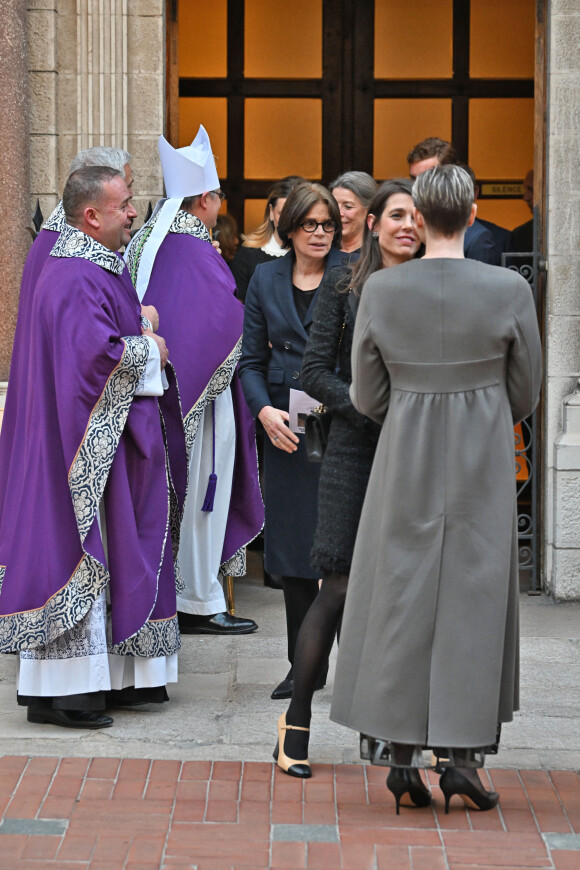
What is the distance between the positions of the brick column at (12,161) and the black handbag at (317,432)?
2.88 m

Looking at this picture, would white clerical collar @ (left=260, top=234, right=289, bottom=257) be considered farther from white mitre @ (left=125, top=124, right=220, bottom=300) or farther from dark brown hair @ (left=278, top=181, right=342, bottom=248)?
dark brown hair @ (left=278, top=181, right=342, bottom=248)

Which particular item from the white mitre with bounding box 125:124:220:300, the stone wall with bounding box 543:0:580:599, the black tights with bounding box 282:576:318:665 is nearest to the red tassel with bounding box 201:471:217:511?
the white mitre with bounding box 125:124:220:300

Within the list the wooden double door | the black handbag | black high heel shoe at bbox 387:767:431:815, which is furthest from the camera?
the wooden double door

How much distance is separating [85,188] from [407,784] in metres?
2.32

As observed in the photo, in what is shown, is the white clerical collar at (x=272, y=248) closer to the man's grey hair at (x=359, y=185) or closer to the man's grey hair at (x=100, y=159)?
the man's grey hair at (x=359, y=185)

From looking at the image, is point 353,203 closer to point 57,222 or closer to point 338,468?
point 57,222

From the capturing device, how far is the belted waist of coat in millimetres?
3688

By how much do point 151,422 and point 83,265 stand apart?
608 millimetres

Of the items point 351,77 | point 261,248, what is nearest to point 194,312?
point 261,248

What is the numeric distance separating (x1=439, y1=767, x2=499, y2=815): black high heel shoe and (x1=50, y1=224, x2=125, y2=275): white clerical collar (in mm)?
2106

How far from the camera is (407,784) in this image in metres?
3.89

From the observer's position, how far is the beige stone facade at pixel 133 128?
22.2 feet

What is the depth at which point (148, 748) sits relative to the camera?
4.51 m

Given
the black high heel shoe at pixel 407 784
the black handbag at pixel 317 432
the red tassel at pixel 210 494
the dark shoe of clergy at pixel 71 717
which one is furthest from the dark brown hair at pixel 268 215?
the black high heel shoe at pixel 407 784
